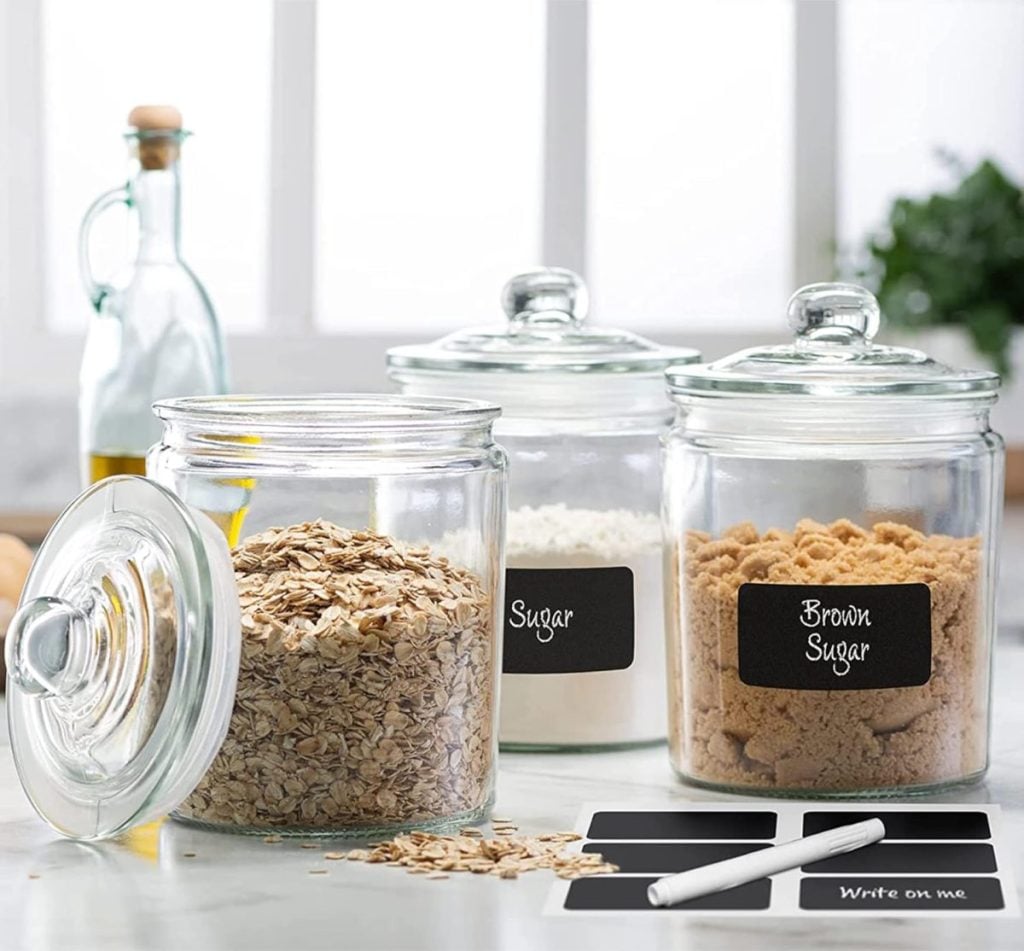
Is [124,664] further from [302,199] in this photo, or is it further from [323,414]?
[302,199]

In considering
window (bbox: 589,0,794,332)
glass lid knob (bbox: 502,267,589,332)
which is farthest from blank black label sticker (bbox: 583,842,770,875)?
window (bbox: 589,0,794,332)

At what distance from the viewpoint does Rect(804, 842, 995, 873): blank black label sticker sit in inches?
28.8

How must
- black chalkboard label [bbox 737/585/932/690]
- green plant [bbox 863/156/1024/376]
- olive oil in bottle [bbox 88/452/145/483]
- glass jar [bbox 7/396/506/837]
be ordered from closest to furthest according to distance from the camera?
1. glass jar [bbox 7/396/506/837]
2. black chalkboard label [bbox 737/585/932/690]
3. olive oil in bottle [bbox 88/452/145/483]
4. green plant [bbox 863/156/1024/376]

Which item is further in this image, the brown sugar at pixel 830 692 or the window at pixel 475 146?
the window at pixel 475 146

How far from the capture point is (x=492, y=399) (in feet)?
3.26

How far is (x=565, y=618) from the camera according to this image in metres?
0.95

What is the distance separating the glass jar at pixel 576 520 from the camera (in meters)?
0.95

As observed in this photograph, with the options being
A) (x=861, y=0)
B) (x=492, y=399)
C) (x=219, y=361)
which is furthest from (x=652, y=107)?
(x=492, y=399)

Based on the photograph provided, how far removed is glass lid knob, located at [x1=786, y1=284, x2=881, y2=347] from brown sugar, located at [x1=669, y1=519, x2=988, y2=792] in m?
0.09

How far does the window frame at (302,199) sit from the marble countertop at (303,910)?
6.41 feet

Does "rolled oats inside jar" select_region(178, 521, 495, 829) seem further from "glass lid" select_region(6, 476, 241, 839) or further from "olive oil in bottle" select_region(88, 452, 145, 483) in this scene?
"olive oil in bottle" select_region(88, 452, 145, 483)

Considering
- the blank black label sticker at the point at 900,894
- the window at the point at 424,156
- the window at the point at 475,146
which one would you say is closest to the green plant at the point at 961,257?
the window at the point at 475,146

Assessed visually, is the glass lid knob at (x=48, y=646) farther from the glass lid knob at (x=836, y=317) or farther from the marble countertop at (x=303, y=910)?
the glass lid knob at (x=836, y=317)

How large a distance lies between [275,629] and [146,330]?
1.51 ft
